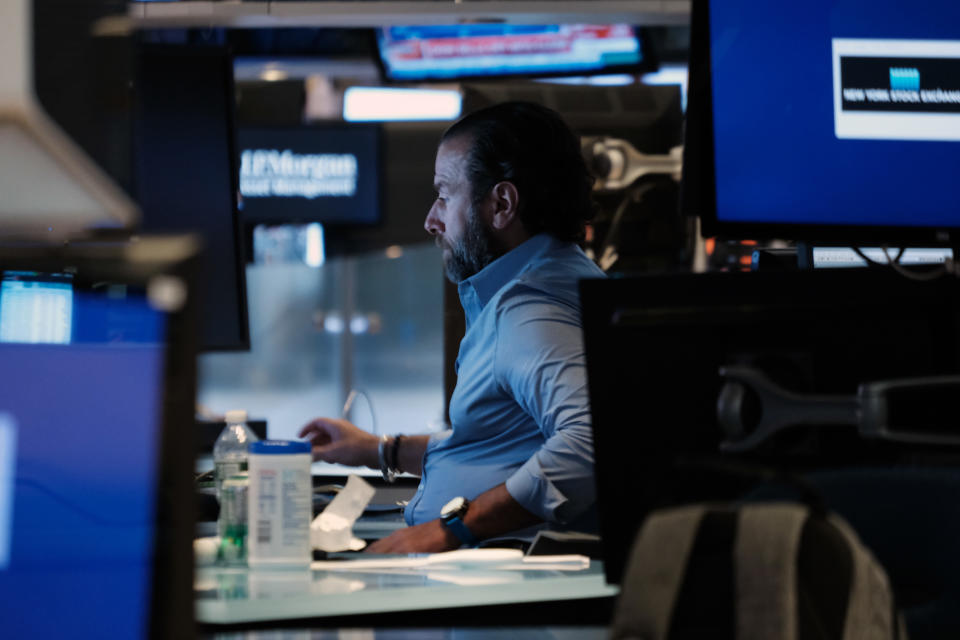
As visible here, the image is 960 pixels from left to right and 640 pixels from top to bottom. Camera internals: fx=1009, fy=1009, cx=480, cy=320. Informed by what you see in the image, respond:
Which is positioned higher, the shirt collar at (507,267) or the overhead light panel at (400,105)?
the overhead light panel at (400,105)

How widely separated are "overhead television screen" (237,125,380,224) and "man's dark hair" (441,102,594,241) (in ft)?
11.2

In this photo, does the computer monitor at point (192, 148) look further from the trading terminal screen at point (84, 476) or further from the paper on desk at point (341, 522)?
the trading terminal screen at point (84, 476)

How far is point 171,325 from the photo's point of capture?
0.61 meters

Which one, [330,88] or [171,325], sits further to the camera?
[330,88]

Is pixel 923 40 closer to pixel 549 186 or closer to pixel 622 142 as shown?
pixel 549 186

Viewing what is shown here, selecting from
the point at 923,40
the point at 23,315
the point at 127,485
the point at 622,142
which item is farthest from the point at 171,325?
the point at 622,142

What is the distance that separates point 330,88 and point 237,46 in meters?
0.55

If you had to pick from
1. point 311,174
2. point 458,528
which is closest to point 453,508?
point 458,528

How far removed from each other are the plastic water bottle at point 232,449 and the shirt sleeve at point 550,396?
0.43 metres

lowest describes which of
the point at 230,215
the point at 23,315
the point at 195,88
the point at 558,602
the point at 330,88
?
the point at 558,602

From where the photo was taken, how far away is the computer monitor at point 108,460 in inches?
24.1

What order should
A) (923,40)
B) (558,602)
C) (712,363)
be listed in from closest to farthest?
1. (712,363)
2. (558,602)
3. (923,40)

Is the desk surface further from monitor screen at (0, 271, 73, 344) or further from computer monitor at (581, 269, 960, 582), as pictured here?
monitor screen at (0, 271, 73, 344)

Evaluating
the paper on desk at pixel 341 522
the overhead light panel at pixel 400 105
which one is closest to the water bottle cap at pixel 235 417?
the paper on desk at pixel 341 522
